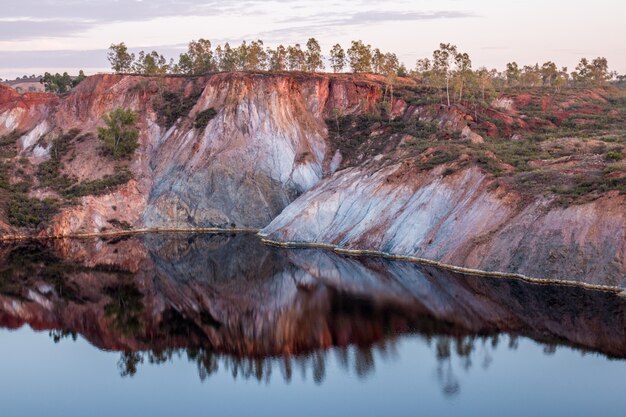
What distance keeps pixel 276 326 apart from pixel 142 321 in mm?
7834

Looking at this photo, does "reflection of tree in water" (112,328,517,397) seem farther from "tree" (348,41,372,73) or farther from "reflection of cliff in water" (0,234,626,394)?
"tree" (348,41,372,73)

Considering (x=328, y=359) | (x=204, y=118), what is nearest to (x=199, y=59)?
(x=204, y=118)

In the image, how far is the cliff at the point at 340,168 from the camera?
4672 centimetres

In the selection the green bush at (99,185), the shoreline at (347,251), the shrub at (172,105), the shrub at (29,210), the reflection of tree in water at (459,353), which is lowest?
the shoreline at (347,251)

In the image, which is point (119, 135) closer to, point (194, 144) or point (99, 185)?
point (99, 185)

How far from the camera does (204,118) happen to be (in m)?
79.3

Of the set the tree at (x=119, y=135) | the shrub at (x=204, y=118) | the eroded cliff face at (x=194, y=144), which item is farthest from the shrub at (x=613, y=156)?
the tree at (x=119, y=135)

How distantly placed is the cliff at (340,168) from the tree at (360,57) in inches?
414

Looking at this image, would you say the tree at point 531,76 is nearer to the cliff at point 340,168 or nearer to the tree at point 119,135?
the cliff at point 340,168

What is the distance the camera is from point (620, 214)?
141ft

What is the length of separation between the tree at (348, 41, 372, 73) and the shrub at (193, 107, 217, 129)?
90.0 feet

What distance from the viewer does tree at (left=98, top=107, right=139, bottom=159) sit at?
7712cm

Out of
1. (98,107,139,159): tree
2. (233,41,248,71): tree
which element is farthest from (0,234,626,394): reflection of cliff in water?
Result: (233,41,248,71): tree

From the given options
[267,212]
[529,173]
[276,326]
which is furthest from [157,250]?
[529,173]
